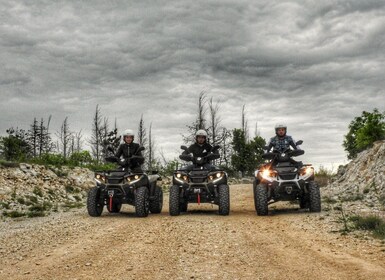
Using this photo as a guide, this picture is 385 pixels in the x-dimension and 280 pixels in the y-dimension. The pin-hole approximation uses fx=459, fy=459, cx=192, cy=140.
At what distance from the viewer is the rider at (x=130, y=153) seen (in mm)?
14062

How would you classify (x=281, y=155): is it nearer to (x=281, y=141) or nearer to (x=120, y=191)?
(x=281, y=141)

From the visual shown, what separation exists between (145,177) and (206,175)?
1.87 m

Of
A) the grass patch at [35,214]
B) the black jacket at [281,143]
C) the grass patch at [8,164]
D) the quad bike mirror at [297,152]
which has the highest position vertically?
the black jacket at [281,143]

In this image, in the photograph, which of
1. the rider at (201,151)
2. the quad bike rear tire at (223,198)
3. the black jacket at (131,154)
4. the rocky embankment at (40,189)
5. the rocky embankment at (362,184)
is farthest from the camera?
the rocky embankment at (40,189)

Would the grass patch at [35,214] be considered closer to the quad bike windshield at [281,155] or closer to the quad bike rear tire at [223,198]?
the quad bike rear tire at [223,198]

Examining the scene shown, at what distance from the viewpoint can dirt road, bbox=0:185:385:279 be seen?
6.05 m

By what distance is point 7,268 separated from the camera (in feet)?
22.1

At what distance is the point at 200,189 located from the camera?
1291 centimetres

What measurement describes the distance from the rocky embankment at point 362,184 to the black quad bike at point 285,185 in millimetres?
1337

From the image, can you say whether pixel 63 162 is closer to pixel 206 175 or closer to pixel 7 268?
pixel 206 175

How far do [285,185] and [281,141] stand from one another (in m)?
1.67

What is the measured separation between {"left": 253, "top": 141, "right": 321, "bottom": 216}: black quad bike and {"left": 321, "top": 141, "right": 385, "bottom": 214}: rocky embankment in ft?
4.39

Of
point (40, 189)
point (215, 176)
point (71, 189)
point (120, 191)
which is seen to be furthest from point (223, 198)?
point (71, 189)

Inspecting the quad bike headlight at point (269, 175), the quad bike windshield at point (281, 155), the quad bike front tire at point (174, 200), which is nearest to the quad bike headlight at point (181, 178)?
the quad bike front tire at point (174, 200)
